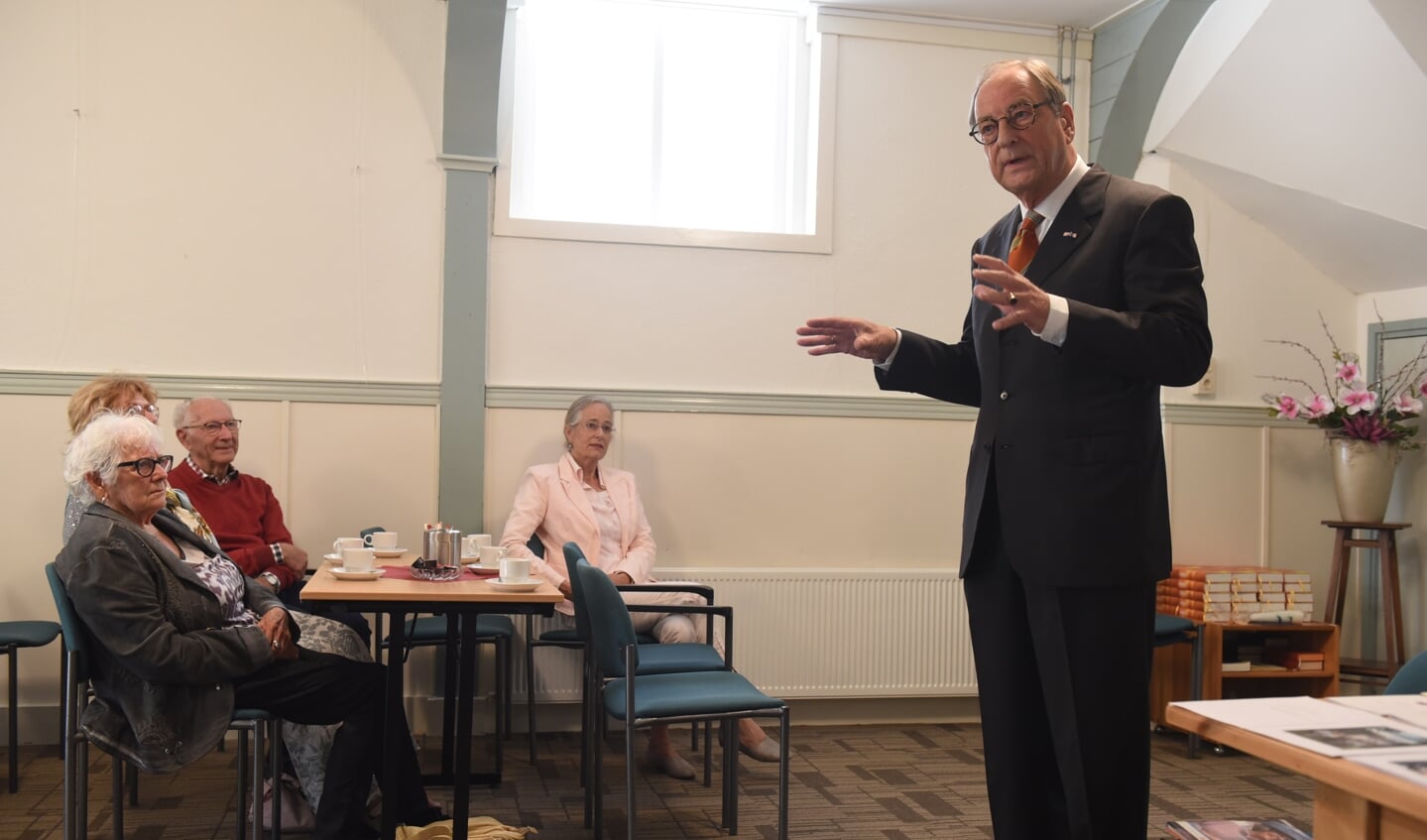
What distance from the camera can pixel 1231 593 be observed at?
505 cm

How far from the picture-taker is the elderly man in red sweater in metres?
4.27

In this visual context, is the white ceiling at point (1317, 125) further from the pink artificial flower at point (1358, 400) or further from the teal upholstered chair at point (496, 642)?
the teal upholstered chair at point (496, 642)

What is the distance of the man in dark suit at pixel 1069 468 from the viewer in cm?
174

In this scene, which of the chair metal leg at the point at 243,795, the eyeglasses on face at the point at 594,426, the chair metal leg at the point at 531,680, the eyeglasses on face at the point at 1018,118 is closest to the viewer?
the eyeglasses on face at the point at 1018,118

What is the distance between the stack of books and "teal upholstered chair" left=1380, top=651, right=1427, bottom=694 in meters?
3.18

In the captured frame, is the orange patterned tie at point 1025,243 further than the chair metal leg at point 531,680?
No

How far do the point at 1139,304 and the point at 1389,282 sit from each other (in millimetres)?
4474

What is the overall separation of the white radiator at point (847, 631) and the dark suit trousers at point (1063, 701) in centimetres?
331

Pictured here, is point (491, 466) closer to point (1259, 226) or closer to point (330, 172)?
point (330, 172)

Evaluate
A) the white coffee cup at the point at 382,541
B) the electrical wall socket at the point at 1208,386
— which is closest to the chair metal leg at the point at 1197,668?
the electrical wall socket at the point at 1208,386

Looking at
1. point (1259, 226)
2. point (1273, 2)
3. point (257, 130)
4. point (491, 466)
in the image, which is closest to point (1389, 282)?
point (1259, 226)

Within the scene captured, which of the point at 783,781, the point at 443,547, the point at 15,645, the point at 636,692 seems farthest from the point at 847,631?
the point at 15,645

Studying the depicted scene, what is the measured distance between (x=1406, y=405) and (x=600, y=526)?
345 cm

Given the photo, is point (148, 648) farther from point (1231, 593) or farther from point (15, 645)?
point (1231, 593)
